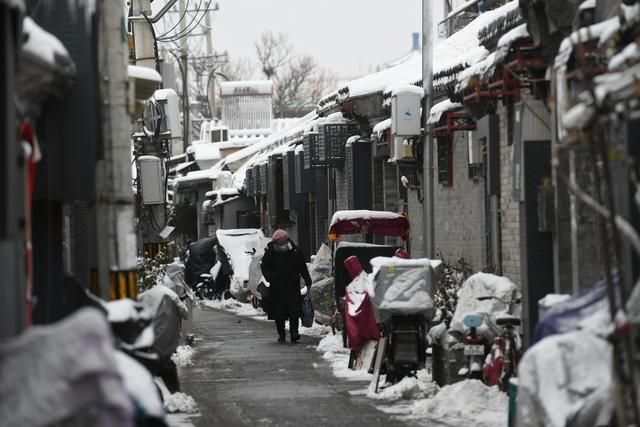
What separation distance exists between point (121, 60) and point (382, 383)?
21.3 feet

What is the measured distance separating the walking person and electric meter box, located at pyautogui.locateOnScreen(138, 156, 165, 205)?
15.2 feet

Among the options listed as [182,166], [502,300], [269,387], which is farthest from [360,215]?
[182,166]

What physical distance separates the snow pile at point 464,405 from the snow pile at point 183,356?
21.3ft

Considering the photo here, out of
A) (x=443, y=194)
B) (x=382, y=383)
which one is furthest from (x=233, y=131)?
(x=382, y=383)

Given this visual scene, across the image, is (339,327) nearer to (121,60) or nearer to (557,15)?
(557,15)

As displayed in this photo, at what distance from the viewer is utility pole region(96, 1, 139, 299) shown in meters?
12.1

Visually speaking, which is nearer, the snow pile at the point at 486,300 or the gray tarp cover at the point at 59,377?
the gray tarp cover at the point at 59,377

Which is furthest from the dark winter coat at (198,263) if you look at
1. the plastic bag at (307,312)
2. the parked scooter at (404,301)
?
the parked scooter at (404,301)

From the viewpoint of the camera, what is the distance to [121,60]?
12289 mm

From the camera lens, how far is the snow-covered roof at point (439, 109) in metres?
21.9

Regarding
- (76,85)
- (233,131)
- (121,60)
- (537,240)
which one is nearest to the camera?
(76,85)

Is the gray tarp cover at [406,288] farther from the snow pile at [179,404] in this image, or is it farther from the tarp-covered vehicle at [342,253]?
the tarp-covered vehicle at [342,253]

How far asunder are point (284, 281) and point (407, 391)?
964 cm

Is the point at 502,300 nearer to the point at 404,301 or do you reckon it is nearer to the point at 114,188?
the point at 404,301
